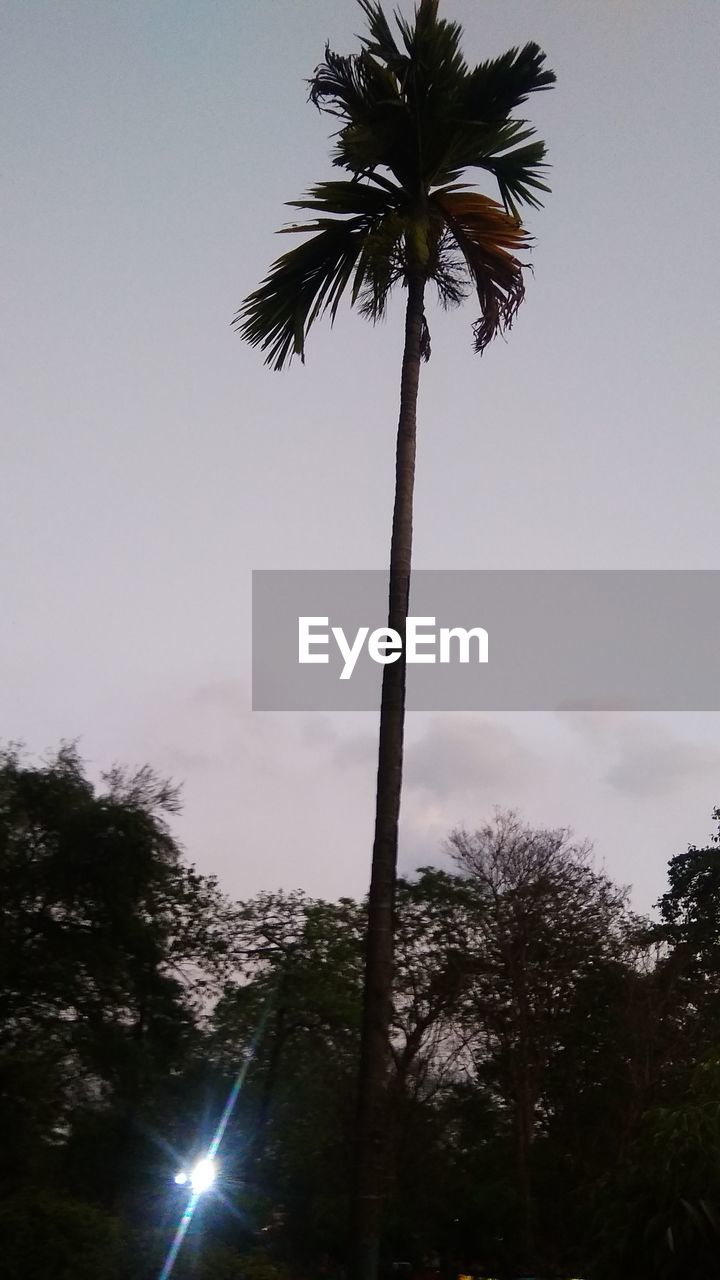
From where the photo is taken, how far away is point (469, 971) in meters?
32.2

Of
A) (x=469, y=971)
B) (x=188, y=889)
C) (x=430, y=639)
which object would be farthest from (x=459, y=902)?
(x=430, y=639)

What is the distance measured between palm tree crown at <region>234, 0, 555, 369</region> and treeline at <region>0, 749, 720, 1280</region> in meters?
9.11

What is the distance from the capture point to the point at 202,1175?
19.9 meters

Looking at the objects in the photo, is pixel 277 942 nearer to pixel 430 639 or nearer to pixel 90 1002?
pixel 90 1002

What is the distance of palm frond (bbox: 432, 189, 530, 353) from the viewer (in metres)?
12.7

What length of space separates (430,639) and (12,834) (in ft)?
25.4

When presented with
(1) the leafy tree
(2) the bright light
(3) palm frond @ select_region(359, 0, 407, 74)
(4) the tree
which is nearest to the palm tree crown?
(3) palm frond @ select_region(359, 0, 407, 74)

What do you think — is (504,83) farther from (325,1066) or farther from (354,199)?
(325,1066)

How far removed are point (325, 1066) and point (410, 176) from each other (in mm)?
23160

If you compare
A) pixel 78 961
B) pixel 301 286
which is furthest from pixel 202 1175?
pixel 301 286

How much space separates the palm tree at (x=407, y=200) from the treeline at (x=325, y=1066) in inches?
337

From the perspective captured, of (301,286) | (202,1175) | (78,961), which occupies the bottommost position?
(202,1175)

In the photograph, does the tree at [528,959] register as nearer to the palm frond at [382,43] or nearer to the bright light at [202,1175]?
the bright light at [202,1175]

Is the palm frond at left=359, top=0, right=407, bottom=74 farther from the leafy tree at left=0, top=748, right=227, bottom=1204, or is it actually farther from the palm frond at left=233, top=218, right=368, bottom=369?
the leafy tree at left=0, top=748, right=227, bottom=1204
